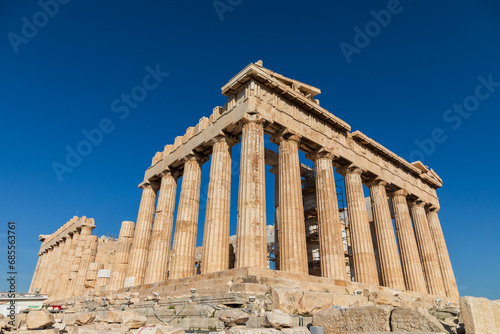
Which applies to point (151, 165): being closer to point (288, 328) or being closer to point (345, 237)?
point (345, 237)

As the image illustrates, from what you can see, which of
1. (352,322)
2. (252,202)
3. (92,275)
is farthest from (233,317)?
(92,275)

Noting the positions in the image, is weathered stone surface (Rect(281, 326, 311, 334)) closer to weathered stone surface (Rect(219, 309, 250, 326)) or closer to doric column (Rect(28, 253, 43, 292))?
weathered stone surface (Rect(219, 309, 250, 326))

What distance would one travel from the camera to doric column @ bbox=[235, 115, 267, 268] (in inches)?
586

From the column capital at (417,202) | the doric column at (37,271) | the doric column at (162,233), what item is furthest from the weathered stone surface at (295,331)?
the doric column at (37,271)

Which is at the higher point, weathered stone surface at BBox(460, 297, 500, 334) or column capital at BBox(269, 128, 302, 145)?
column capital at BBox(269, 128, 302, 145)

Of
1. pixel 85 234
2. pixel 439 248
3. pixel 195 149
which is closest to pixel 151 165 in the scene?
pixel 195 149

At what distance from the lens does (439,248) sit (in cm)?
2912

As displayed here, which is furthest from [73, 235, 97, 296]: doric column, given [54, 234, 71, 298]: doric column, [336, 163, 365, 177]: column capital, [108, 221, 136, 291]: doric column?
[336, 163, 365, 177]: column capital

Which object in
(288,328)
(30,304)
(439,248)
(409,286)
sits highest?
(439,248)

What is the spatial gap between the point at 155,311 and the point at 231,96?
13562 mm

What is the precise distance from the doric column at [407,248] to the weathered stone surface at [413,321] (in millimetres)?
21199

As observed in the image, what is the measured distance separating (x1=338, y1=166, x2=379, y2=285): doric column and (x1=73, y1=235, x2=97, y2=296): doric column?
26948 millimetres

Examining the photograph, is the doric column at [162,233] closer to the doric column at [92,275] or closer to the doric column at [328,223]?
the doric column at [328,223]

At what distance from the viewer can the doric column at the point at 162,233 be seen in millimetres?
21422
